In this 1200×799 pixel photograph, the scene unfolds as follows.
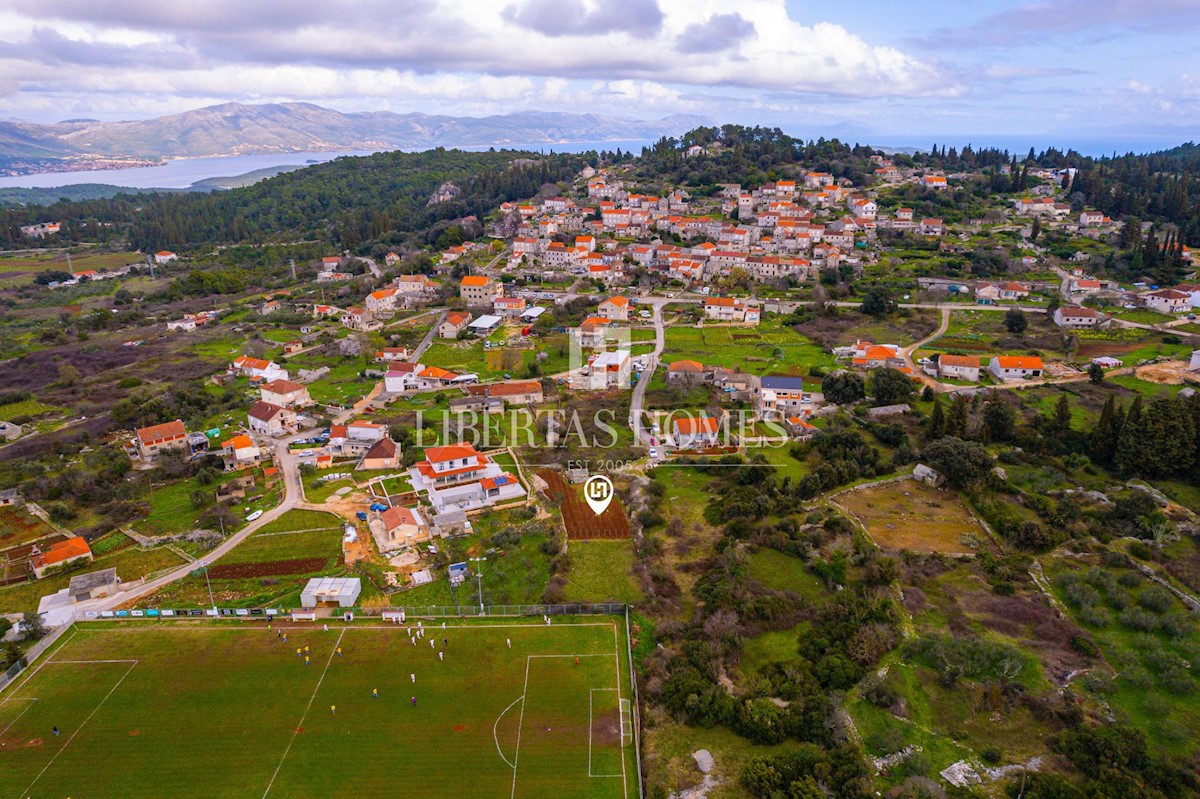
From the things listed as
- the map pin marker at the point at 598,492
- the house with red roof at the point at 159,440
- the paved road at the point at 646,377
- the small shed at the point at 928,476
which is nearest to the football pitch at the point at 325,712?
the map pin marker at the point at 598,492

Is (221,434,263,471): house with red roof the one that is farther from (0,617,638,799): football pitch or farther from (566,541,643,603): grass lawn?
(566,541,643,603): grass lawn

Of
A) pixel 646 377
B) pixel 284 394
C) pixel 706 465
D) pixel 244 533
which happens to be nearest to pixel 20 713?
pixel 244 533

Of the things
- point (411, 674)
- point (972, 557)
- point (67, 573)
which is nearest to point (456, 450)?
point (411, 674)

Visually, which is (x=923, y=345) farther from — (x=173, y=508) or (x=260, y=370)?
(x=173, y=508)

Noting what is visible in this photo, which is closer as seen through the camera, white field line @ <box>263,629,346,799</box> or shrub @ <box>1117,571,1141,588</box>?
white field line @ <box>263,629,346,799</box>

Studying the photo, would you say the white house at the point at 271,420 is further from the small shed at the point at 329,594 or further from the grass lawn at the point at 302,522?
the small shed at the point at 329,594

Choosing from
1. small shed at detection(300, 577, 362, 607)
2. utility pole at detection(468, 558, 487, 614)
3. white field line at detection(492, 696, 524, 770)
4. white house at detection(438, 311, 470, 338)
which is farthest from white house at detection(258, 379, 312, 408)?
white field line at detection(492, 696, 524, 770)
